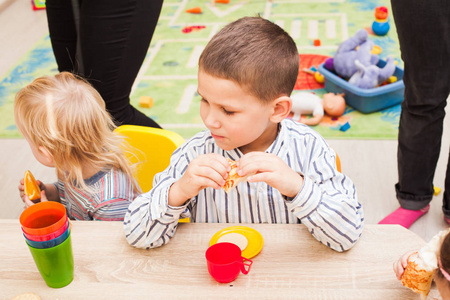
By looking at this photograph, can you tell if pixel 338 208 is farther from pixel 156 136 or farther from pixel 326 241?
pixel 156 136

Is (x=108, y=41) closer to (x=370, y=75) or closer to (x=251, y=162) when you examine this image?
(x=251, y=162)

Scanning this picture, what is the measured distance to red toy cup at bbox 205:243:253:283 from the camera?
0.85 meters

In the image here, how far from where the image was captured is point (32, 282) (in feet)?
2.98

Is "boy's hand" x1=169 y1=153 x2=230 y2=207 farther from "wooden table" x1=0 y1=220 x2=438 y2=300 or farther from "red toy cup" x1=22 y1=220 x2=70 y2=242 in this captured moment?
"red toy cup" x1=22 y1=220 x2=70 y2=242

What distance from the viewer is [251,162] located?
3.05ft

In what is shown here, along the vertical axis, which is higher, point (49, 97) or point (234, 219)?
point (49, 97)

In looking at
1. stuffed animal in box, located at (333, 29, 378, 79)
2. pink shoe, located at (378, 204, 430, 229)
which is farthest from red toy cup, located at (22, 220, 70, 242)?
stuffed animal in box, located at (333, 29, 378, 79)

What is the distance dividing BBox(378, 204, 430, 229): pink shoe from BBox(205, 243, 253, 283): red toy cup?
1087 mm

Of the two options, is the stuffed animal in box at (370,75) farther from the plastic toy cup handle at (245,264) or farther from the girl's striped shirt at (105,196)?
the plastic toy cup handle at (245,264)

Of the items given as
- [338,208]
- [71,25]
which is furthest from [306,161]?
[71,25]

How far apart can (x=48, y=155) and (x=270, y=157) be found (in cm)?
64

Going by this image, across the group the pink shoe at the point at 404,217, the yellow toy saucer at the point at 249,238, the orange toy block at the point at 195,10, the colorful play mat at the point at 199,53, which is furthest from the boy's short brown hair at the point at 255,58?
the orange toy block at the point at 195,10

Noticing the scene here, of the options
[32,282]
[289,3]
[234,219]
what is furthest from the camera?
[289,3]

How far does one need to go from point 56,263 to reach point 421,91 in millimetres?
1228
